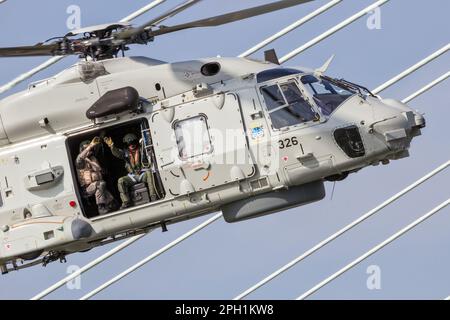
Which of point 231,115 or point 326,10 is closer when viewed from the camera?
point 231,115

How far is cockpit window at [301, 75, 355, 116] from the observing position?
25.7m

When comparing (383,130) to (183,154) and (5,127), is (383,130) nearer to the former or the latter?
(183,154)

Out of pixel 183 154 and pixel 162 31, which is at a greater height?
pixel 162 31

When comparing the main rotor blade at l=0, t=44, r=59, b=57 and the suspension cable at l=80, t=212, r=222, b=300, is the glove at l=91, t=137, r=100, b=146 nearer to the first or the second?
the main rotor blade at l=0, t=44, r=59, b=57

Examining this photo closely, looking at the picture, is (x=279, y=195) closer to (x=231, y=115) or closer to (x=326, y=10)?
(x=231, y=115)

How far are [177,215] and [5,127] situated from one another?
12.0ft

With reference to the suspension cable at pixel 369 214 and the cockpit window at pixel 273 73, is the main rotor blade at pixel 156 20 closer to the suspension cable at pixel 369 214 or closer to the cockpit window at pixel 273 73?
the cockpit window at pixel 273 73

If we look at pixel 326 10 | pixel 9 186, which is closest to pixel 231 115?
pixel 9 186

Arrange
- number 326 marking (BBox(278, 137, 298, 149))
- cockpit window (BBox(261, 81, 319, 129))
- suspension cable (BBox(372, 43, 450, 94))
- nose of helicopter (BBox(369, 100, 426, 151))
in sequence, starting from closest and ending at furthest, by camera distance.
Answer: nose of helicopter (BBox(369, 100, 426, 151))
number 326 marking (BBox(278, 137, 298, 149))
cockpit window (BBox(261, 81, 319, 129))
suspension cable (BBox(372, 43, 450, 94))

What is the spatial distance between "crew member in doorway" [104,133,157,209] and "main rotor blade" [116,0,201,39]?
187cm

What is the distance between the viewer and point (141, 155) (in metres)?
26.2

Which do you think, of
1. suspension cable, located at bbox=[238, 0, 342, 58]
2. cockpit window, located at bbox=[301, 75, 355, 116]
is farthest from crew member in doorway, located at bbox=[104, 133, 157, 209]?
suspension cable, located at bbox=[238, 0, 342, 58]

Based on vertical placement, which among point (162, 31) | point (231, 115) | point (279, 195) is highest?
point (162, 31)

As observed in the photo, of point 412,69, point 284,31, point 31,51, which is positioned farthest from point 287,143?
point 412,69
